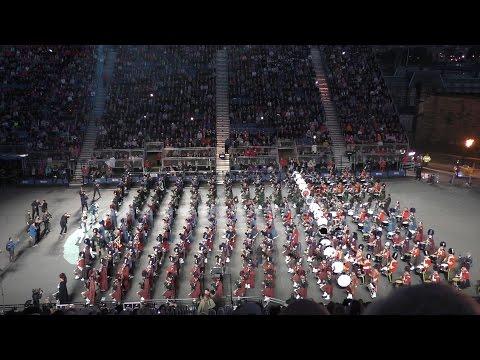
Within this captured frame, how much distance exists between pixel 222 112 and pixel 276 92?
3759 millimetres

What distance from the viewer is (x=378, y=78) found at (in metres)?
32.6

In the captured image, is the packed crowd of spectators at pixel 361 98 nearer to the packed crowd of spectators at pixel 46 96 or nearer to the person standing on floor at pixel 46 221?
the packed crowd of spectators at pixel 46 96

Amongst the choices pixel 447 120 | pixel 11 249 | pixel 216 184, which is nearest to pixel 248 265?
pixel 11 249

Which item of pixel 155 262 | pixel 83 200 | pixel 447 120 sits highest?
pixel 447 120

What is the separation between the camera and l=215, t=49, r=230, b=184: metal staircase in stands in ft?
87.5

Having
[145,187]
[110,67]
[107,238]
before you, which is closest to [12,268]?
[107,238]

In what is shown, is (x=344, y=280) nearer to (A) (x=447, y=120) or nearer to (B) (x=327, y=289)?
(B) (x=327, y=289)

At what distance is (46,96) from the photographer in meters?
30.2

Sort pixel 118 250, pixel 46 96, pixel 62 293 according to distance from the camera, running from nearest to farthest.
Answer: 1. pixel 62 293
2. pixel 118 250
3. pixel 46 96

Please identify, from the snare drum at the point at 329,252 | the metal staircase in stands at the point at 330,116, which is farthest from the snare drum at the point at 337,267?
the metal staircase in stands at the point at 330,116
